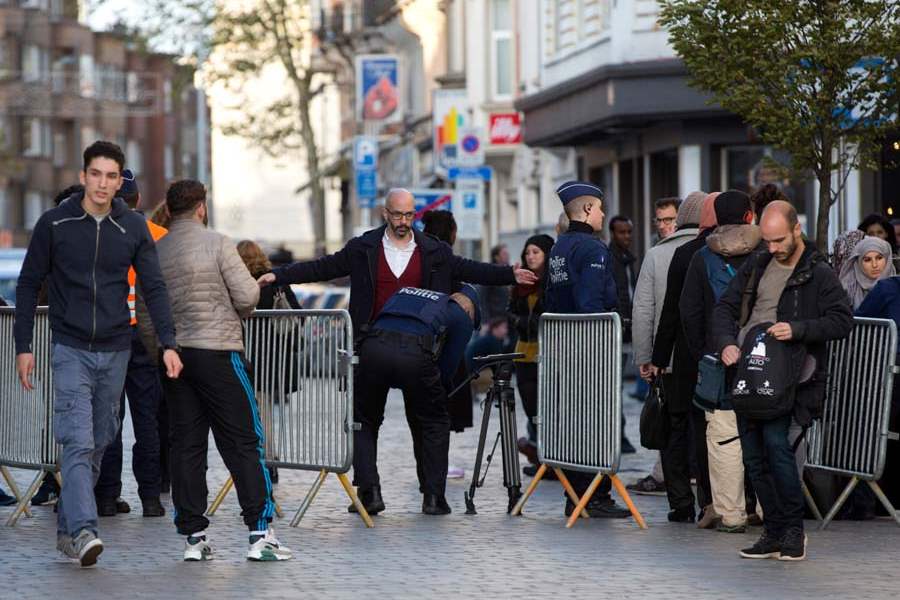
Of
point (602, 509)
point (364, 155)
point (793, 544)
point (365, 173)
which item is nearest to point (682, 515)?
point (602, 509)

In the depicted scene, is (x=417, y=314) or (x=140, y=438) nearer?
(x=417, y=314)

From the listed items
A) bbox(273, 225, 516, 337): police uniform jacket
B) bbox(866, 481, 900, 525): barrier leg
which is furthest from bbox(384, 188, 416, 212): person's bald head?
bbox(866, 481, 900, 525): barrier leg

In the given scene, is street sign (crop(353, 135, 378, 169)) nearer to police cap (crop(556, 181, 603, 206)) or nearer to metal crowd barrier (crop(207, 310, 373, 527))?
police cap (crop(556, 181, 603, 206))

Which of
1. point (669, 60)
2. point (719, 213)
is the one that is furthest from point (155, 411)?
point (669, 60)

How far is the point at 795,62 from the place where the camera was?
16562 mm

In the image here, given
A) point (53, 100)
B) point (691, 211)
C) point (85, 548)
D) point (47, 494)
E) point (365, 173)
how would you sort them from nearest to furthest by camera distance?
point (85, 548), point (691, 211), point (47, 494), point (365, 173), point (53, 100)

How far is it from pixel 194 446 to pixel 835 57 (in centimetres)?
714

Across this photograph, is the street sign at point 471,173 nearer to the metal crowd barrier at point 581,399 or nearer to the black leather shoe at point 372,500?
the black leather shoe at point 372,500

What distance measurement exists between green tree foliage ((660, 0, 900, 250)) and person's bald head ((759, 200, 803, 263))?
546cm

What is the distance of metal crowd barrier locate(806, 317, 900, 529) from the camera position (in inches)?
470

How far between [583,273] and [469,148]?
19.1 meters

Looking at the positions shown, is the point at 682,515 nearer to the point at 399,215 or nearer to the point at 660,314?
the point at 660,314

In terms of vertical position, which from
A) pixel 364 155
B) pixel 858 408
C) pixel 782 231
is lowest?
pixel 858 408

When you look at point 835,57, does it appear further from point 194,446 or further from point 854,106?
point 194,446
